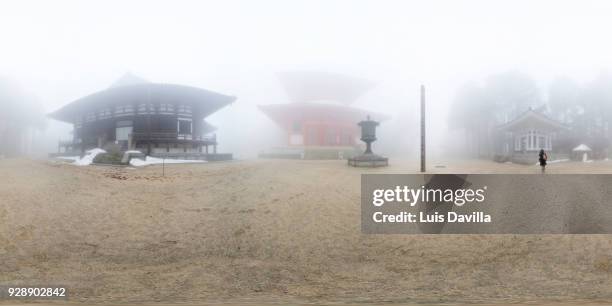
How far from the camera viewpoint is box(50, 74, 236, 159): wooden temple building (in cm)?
1677

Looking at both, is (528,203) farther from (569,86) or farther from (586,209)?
(569,86)

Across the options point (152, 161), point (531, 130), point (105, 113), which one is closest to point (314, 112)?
point (152, 161)

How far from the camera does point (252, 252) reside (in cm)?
828

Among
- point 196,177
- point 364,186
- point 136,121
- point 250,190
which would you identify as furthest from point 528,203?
point 136,121

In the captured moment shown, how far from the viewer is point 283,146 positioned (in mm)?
19797

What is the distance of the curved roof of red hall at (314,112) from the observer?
19.6 m

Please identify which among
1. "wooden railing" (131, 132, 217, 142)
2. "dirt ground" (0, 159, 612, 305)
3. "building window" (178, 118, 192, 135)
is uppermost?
"building window" (178, 118, 192, 135)

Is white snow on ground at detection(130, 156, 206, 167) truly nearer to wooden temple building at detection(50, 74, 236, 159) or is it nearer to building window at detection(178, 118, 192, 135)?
wooden temple building at detection(50, 74, 236, 159)

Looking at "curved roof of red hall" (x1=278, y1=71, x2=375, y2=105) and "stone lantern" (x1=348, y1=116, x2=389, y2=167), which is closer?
"stone lantern" (x1=348, y1=116, x2=389, y2=167)

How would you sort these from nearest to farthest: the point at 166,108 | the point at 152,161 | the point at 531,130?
the point at 152,161
the point at 166,108
the point at 531,130

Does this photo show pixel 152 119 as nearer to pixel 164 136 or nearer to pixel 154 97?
pixel 154 97

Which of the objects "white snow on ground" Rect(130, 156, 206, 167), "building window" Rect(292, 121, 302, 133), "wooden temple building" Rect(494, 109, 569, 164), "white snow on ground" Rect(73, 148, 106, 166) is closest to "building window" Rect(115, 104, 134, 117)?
"white snow on ground" Rect(73, 148, 106, 166)

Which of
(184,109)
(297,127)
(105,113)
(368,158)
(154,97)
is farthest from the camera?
(297,127)

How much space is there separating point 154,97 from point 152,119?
1136 millimetres
